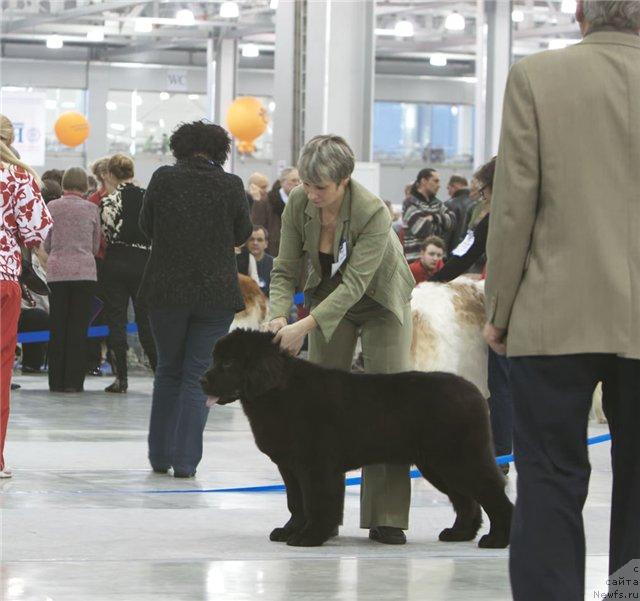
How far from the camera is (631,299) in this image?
129 inches

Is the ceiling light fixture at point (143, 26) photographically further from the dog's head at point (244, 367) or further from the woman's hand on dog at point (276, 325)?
the dog's head at point (244, 367)

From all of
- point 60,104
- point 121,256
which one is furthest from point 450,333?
point 60,104

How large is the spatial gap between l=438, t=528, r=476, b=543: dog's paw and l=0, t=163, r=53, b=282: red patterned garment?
2367 millimetres

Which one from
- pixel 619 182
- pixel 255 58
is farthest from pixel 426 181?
pixel 255 58

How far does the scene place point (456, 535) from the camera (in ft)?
17.4

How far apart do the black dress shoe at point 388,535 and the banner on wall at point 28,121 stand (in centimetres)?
1706

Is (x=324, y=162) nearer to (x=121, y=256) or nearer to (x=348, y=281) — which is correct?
(x=348, y=281)

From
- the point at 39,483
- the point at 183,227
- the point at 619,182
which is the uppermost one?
the point at 619,182

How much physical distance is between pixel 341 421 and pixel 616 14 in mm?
2069

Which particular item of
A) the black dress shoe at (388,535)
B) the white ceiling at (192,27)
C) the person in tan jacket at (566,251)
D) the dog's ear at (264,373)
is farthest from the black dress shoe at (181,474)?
the white ceiling at (192,27)

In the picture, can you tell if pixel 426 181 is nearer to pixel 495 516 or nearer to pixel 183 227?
pixel 183 227

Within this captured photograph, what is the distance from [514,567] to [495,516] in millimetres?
1719

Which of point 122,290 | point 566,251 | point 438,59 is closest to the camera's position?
point 566,251

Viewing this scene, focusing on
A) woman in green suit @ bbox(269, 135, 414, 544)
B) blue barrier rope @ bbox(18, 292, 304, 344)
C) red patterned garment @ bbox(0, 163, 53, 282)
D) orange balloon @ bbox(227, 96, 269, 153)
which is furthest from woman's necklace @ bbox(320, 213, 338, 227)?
orange balloon @ bbox(227, 96, 269, 153)
